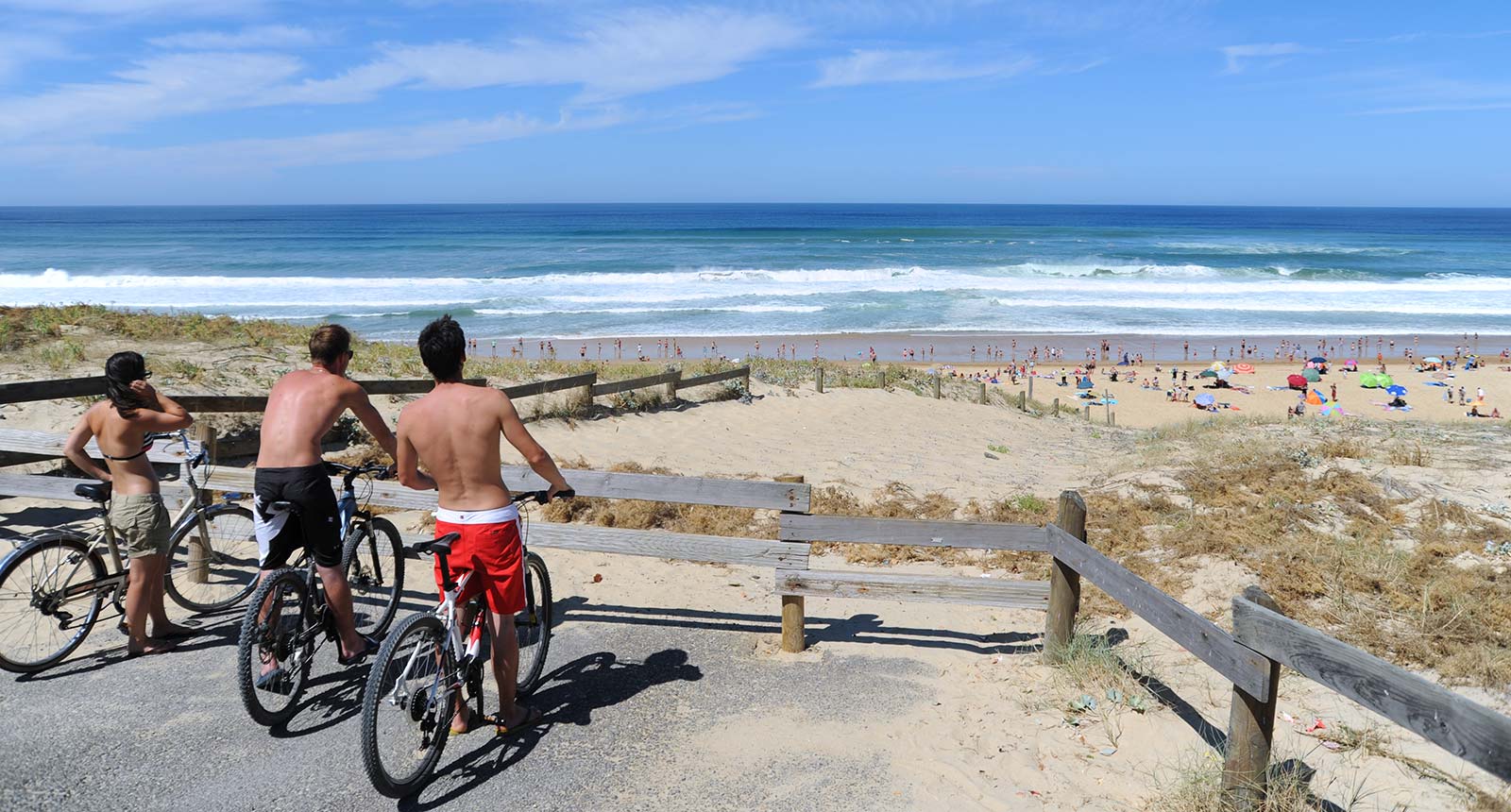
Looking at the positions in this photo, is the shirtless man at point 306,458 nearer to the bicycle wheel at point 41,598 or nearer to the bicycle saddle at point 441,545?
the bicycle saddle at point 441,545

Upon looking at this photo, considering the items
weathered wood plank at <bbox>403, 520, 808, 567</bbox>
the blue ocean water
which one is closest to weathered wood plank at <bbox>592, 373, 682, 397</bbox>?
weathered wood plank at <bbox>403, 520, 808, 567</bbox>

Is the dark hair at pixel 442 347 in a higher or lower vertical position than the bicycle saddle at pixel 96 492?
higher

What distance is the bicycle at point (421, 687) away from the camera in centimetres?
376

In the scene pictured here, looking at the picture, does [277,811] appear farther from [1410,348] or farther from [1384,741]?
[1410,348]

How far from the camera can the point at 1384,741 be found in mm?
4605

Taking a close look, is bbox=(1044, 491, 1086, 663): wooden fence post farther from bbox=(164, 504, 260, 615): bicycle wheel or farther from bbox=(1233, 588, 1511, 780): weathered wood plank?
bbox=(164, 504, 260, 615): bicycle wheel

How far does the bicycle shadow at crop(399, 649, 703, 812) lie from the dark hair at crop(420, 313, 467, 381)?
1.79 meters

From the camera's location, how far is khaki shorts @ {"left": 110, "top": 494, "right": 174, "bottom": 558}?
16.6 feet

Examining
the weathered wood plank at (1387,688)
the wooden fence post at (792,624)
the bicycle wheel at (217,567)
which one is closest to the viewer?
the weathered wood plank at (1387,688)

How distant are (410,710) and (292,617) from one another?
114 centimetres

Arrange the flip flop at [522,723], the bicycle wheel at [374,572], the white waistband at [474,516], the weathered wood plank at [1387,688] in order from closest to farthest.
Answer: the weathered wood plank at [1387,688] → the white waistband at [474,516] → the flip flop at [522,723] → the bicycle wheel at [374,572]

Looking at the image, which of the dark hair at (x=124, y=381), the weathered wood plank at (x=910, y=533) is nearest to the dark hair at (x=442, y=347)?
the dark hair at (x=124, y=381)

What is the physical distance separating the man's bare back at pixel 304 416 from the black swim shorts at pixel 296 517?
60 mm

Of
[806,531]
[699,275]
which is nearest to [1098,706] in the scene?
[806,531]
